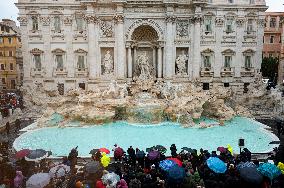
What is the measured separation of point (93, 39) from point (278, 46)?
3019cm

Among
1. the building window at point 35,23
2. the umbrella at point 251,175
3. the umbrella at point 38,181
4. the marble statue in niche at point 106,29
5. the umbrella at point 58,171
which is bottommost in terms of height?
the umbrella at point 58,171

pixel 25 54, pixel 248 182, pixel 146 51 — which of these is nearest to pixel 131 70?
pixel 146 51

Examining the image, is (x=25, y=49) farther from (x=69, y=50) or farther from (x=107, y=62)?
(x=107, y=62)

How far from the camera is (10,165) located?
10.1 metres

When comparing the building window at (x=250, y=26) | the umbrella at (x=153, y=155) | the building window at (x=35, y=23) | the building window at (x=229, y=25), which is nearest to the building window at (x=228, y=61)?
the building window at (x=229, y=25)

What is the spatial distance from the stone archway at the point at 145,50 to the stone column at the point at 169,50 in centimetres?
72

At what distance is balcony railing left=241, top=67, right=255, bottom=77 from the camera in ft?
98.2

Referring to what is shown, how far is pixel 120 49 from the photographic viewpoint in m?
28.1

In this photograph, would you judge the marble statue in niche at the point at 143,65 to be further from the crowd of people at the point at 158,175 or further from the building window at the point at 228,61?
the crowd of people at the point at 158,175

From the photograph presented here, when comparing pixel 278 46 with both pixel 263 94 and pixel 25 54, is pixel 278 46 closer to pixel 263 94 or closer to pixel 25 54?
pixel 263 94

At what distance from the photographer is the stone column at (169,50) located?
1105 inches

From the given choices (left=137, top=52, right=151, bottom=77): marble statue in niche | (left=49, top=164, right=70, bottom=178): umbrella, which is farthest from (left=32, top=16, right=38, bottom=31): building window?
(left=49, top=164, right=70, bottom=178): umbrella

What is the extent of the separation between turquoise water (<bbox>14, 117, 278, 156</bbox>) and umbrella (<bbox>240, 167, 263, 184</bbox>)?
8.01 metres

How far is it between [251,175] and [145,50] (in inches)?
910
